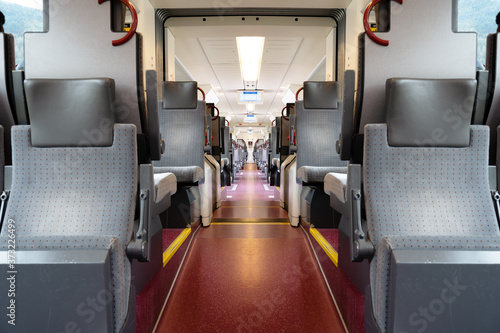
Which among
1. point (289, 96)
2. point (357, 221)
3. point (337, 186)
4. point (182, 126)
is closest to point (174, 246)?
point (337, 186)

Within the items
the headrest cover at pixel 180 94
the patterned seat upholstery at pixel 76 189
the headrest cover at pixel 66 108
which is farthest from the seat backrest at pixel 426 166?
the headrest cover at pixel 180 94

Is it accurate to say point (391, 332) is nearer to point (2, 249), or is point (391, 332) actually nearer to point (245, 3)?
point (2, 249)

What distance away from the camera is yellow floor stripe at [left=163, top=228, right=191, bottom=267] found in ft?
6.96

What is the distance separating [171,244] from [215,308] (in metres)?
0.89

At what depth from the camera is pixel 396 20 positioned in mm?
1611

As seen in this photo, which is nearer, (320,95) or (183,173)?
(183,173)

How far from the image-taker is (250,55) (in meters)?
7.47

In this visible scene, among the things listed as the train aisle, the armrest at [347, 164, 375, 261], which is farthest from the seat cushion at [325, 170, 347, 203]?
the train aisle

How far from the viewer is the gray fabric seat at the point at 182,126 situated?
3.63 m

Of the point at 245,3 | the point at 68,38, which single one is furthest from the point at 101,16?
the point at 245,3

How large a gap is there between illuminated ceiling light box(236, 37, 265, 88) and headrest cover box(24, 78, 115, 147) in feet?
18.3

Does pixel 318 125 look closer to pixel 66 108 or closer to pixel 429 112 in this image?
pixel 429 112

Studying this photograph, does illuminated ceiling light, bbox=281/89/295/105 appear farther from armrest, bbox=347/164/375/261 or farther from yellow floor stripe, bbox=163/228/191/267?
armrest, bbox=347/164/375/261

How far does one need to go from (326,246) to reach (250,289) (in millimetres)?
839
